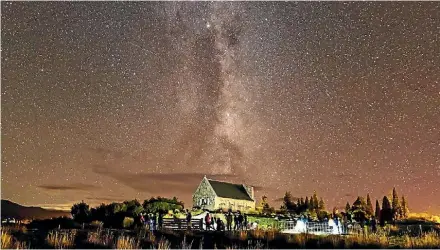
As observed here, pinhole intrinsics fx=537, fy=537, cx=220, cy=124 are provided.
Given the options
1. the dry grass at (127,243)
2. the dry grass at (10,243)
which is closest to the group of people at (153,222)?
the dry grass at (127,243)

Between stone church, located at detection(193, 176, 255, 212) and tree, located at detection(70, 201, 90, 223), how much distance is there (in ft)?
89.3

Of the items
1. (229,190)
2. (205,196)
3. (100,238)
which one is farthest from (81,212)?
(229,190)

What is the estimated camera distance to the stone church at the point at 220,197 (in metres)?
57.8

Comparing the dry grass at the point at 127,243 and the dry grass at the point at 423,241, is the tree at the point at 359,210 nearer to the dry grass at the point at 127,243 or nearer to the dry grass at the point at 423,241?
the dry grass at the point at 423,241

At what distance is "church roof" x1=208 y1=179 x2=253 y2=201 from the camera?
6003cm

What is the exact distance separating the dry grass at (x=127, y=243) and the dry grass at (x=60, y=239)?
1738 millimetres

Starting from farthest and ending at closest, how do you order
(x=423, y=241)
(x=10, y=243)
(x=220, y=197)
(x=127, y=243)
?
(x=220, y=197) → (x=423, y=241) → (x=127, y=243) → (x=10, y=243)

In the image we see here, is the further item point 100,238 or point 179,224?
point 179,224

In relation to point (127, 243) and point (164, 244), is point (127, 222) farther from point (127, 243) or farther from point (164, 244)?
point (127, 243)

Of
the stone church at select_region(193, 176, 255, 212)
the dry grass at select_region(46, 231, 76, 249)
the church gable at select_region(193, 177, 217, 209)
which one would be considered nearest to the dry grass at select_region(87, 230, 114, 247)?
the dry grass at select_region(46, 231, 76, 249)

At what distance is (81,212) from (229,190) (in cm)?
3401

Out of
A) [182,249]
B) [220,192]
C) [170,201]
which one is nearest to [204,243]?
[182,249]

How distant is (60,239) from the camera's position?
19.8 m

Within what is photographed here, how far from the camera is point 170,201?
37.8m
